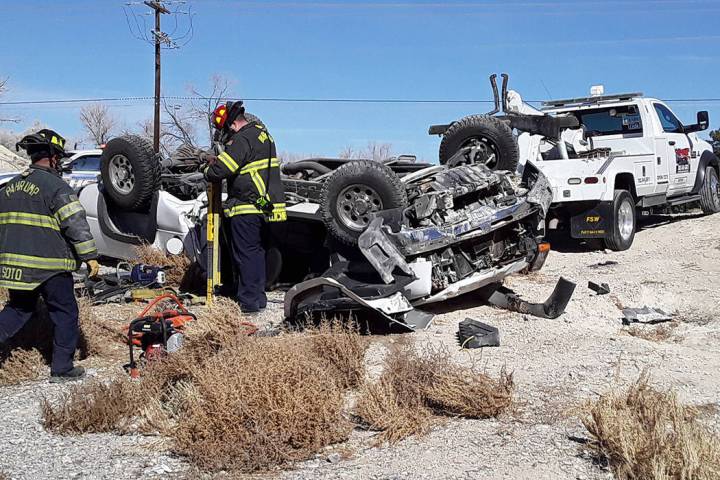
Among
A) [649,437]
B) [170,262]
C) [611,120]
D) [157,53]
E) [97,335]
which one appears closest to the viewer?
[649,437]

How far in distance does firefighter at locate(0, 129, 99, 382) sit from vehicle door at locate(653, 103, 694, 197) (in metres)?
9.06

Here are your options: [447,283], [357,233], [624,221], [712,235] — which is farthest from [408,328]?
[712,235]

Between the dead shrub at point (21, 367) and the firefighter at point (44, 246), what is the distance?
0.20 metres

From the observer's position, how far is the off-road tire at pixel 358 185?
680cm

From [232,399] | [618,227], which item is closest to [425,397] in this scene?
[232,399]

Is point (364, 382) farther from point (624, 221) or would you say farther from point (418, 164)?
point (624, 221)

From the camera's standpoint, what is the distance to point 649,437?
3.80 m

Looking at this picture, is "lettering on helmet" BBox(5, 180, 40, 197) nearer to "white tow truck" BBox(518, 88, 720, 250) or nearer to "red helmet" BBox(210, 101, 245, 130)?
"red helmet" BBox(210, 101, 245, 130)

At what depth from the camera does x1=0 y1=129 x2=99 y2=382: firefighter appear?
5.50 metres

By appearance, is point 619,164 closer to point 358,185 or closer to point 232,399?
point 358,185

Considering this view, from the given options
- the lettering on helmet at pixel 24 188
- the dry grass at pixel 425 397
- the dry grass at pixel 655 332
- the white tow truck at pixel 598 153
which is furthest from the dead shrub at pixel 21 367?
the dry grass at pixel 655 332

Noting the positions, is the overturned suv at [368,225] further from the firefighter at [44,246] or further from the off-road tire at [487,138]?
the firefighter at [44,246]

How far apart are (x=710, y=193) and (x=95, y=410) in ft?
39.3

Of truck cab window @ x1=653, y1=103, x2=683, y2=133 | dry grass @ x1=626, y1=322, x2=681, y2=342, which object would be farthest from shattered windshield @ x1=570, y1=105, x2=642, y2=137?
dry grass @ x1=626, y1=322, x2=681, y2=342
